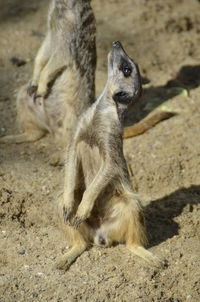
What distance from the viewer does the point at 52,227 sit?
14.0 ft

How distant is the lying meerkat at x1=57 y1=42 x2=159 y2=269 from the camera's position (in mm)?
3967

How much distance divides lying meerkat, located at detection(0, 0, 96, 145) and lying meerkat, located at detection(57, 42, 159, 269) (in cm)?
130

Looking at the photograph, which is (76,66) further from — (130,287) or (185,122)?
(130,287)

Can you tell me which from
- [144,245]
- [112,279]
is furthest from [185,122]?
[112,279]

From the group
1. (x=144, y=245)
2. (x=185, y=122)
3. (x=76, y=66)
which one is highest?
(x=76, y=66)

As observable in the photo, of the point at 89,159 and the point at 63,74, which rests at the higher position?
the point at 89,159

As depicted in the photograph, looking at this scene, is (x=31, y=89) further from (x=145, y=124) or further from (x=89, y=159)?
(x=89, y=159)

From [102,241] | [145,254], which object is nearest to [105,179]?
[102,241]

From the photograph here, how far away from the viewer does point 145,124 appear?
5480mm

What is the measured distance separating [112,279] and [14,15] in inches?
168

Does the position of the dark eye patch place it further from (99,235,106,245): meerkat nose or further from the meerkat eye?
(99,235,106,245): meerkat nose

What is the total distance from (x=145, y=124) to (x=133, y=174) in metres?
0.68

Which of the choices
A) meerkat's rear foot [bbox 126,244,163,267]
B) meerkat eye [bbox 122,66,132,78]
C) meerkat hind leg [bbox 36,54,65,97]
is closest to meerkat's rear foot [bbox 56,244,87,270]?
meerkat's rear foot [bbox 126,244,163,267]

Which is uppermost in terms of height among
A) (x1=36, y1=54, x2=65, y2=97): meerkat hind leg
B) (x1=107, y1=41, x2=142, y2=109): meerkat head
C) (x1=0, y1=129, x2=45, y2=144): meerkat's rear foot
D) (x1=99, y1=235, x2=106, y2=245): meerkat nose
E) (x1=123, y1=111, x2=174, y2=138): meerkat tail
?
(x1=107, y1=41, x2=142, y2=109): meerkat head
